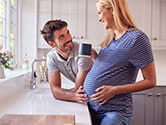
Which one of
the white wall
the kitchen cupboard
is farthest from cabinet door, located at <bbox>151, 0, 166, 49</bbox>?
the white wall

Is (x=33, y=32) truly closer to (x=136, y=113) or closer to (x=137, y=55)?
(x=136, y=113)

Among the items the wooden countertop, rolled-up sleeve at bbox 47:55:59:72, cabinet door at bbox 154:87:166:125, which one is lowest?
cabinet door at bbox 154:87:166:125

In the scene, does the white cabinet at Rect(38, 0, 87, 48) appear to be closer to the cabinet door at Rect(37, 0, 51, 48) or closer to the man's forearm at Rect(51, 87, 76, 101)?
the cabinet door at Rect(37, 0, 51, 48)

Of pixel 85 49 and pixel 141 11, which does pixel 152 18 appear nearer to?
pixel 141 11

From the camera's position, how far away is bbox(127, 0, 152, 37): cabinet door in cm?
328

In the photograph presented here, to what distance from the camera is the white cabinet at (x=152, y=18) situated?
3.28 m

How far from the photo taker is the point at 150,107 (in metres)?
3.06

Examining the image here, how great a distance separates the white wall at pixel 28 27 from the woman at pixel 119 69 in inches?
80.8

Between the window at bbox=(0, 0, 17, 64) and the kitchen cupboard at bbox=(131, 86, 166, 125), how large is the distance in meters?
1.66

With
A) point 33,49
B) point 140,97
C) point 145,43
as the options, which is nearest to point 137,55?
point 145,43

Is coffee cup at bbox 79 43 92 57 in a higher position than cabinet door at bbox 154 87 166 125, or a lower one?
higher

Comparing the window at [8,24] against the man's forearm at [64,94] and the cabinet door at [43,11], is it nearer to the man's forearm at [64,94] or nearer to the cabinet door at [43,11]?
the cabinet door at [43,11]

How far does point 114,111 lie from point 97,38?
2.05 meters

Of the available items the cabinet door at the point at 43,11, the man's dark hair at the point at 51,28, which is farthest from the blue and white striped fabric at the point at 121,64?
the cabinet door at the point at 43,11
